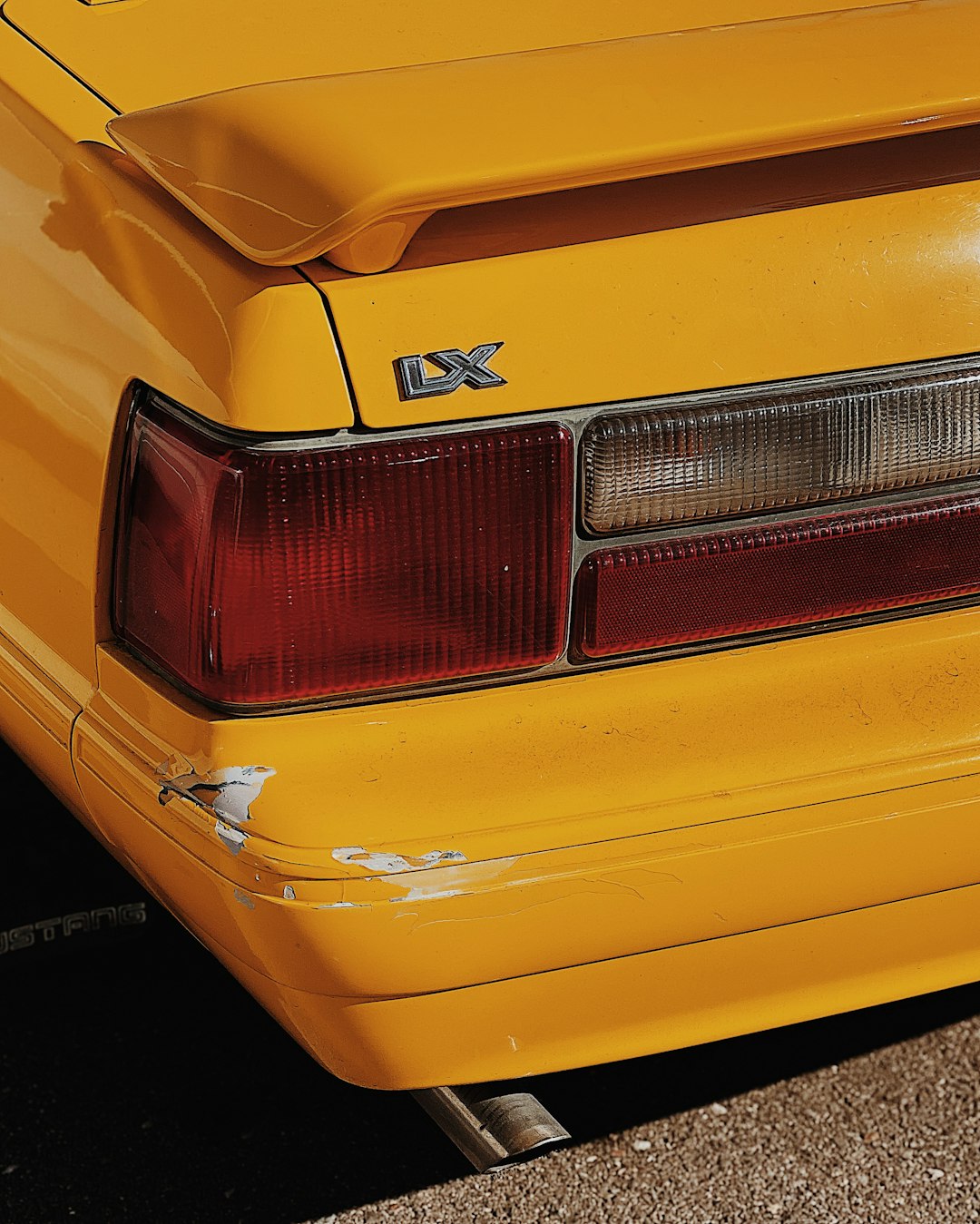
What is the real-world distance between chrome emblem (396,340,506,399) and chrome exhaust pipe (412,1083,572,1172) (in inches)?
29.1


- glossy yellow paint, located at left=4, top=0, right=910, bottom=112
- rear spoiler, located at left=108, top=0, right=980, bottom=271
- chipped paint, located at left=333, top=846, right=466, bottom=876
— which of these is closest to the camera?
rear spoiler, located at left=108, top=0, right=980, bottom=271

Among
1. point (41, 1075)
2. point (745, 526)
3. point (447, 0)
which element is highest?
point (447, 0)

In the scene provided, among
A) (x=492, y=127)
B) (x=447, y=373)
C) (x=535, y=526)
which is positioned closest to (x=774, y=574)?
(x=535, y=526)

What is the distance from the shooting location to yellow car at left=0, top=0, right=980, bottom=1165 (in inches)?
55.9

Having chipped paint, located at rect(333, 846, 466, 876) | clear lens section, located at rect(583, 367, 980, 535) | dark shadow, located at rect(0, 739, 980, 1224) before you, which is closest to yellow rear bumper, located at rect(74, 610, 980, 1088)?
chipped paint, located at rect(333, 846, 466, 876)

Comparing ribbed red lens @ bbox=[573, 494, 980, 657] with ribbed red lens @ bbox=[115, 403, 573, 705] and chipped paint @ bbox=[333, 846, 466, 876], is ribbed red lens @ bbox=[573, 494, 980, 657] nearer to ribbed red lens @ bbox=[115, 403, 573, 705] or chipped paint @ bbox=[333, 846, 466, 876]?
ribbed red lens @ bbox=[115, 403, 573, 705]

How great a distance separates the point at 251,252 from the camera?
1388mm

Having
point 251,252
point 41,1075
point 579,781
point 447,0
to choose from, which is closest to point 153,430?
point 251,252

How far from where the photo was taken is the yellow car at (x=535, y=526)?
4.66ft

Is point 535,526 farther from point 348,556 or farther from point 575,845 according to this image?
point 575,845

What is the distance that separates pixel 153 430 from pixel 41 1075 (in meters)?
1.21

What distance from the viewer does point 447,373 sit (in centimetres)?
141

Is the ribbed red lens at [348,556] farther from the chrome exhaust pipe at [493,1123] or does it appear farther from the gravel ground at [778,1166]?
the gravel ground at [778,1166]

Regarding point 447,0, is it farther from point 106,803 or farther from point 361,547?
point 106,803
